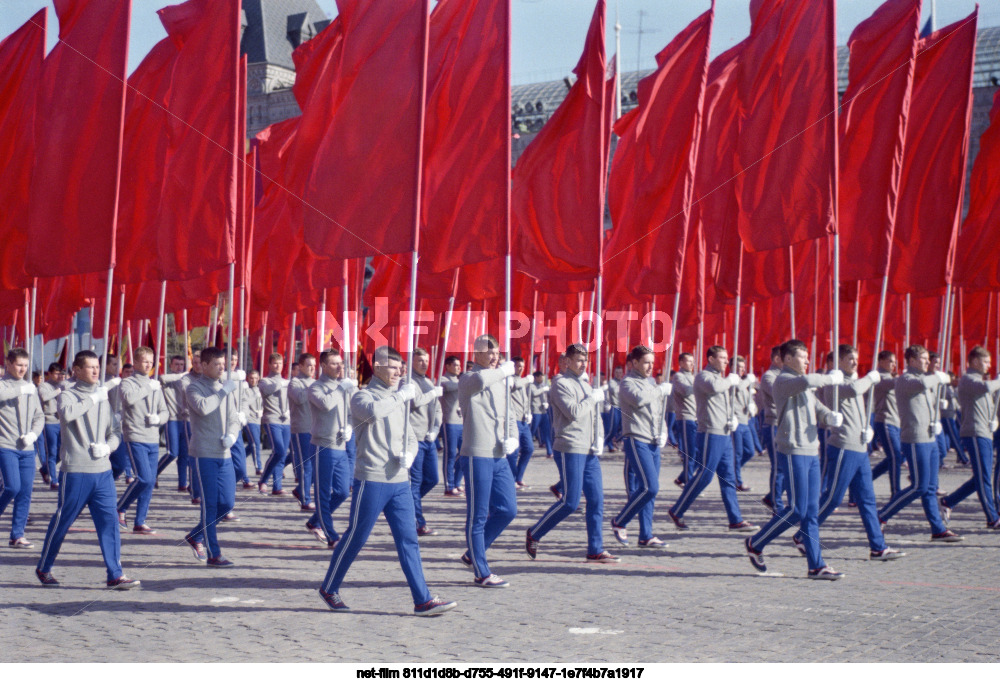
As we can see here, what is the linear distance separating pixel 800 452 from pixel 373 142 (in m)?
4.28

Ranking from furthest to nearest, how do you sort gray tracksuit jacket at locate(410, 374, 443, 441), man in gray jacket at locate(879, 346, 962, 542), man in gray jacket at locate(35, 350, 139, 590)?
gray tracksuit jacket at locate(410, 374, 443, 441), man in gray jacket at locate(879, 346, 962, 542), man in gray jacket at locate(35, 350, 139, 590)

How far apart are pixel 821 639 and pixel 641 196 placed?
6180mm

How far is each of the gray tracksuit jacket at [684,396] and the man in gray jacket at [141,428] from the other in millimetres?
6497

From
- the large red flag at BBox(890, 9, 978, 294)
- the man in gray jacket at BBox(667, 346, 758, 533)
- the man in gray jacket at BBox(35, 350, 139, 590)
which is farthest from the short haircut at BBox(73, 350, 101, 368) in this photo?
the large red flag at BBox(890, 9, 978, 294)

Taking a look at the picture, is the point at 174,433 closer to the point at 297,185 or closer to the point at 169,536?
the point at 169,536

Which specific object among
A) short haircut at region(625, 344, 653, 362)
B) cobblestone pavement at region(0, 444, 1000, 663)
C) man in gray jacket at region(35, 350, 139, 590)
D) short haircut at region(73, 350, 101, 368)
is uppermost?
short haircut at region(625, 344, 653, 362)

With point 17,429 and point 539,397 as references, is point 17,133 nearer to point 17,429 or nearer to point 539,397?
point 17,429

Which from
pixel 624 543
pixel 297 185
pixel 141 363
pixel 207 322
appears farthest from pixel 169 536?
pixel 207 322

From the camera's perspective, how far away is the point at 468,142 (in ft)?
33.2

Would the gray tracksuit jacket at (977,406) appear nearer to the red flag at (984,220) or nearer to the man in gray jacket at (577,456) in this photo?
the red flag at (984,220)

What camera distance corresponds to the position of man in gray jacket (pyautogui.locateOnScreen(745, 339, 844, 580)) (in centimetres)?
928

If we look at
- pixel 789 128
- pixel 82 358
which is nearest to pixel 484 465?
pixel 82 358

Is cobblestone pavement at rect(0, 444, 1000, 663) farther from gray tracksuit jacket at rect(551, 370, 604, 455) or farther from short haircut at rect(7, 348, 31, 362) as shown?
short haircut at rect(7, 348, 31, 362)

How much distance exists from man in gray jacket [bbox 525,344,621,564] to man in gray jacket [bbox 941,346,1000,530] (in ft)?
14.7
